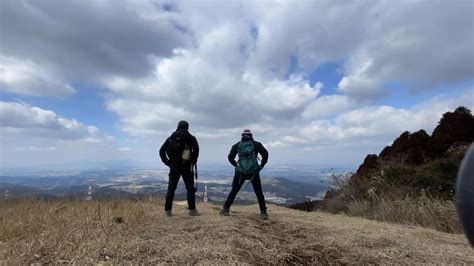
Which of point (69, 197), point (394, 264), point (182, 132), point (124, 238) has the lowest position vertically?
point (394, 264)

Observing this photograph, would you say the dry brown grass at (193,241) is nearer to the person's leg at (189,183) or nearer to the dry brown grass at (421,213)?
the person's leg at (189,183)

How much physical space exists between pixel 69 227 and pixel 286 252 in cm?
335

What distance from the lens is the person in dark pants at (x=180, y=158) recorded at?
9062 millimetres

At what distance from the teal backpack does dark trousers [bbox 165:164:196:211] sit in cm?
112

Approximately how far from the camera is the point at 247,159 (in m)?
9.35

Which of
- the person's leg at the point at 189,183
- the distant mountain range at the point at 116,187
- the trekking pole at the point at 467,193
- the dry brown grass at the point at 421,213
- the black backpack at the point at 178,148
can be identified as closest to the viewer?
the trekking pole at the point at 467,193

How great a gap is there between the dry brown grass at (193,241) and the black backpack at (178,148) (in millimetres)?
1421

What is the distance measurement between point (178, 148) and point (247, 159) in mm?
1616

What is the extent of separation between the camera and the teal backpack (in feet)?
30.5

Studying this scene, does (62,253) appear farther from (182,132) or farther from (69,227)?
(182,132)

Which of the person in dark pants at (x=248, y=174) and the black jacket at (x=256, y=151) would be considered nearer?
the person in dark pants at (x=248, y=174)

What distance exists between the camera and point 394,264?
5.54 meters

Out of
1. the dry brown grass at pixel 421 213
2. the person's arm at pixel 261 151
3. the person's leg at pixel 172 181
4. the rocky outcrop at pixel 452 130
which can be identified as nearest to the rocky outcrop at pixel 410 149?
the rocky outcrop at pixel 452 130

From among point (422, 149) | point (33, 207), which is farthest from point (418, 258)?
point (422, 149)
